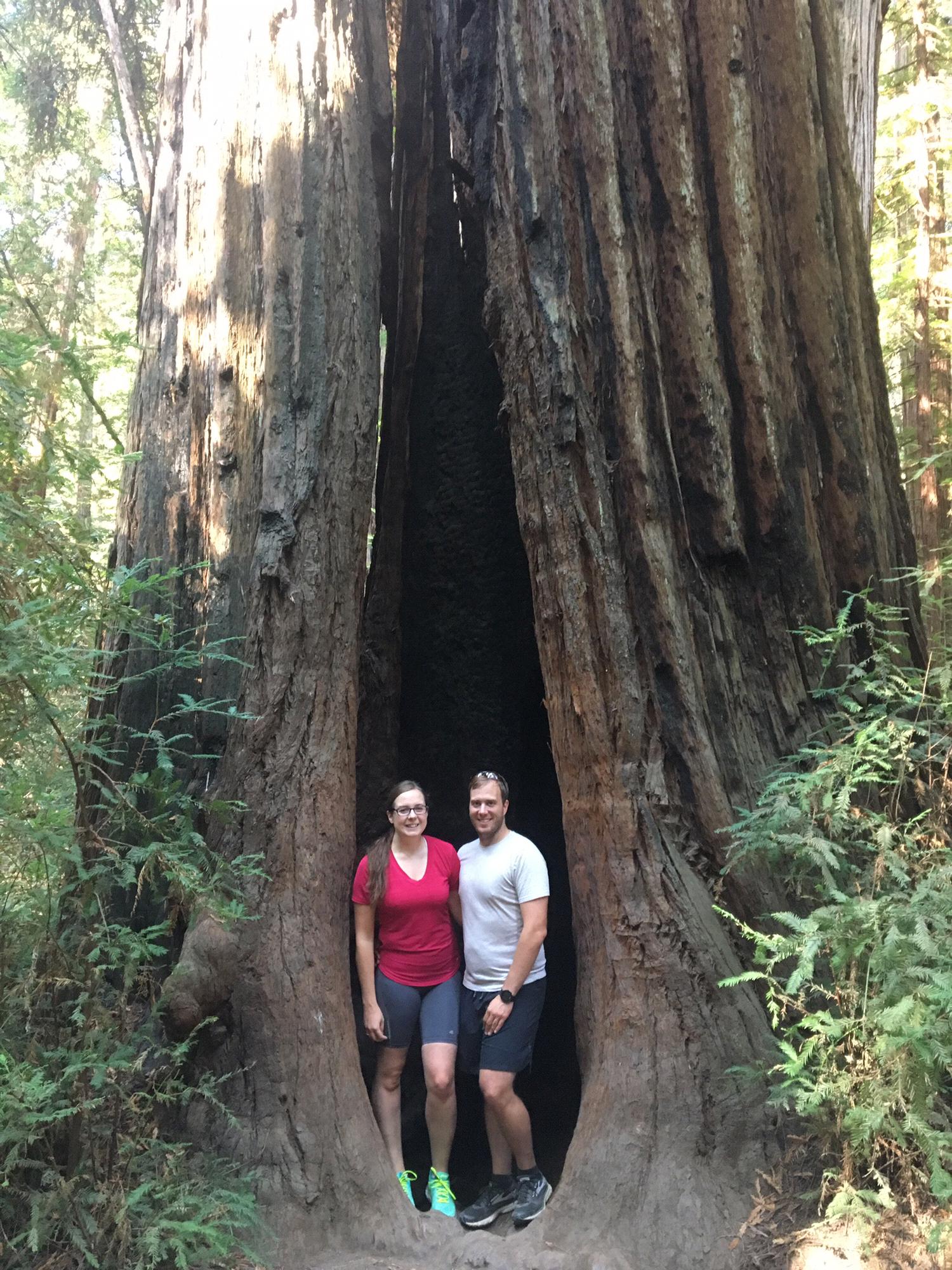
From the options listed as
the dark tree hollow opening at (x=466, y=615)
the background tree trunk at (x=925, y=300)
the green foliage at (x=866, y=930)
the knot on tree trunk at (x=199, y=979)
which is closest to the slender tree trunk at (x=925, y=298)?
the background tree trunk at (x=925, y=300)

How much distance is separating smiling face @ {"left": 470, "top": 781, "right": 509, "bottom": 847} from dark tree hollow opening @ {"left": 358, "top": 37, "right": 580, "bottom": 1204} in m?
1.54

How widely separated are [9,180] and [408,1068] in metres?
5.87

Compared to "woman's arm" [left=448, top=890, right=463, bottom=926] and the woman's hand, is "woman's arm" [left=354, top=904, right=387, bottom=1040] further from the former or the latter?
"woman's arm" [left=448, top=890, right=463, bottom=926]

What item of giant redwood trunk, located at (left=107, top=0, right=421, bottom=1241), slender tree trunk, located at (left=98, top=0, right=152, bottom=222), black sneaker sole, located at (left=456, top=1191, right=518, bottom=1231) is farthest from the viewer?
slender tree trunk, located at (left=98, top=0, right=152, bottom=222)

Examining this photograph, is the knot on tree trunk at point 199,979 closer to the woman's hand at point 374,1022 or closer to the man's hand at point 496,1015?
the woman's hand at point 374,1022

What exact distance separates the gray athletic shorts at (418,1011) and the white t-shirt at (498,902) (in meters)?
0.14

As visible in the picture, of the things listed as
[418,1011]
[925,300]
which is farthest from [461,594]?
[925,300]

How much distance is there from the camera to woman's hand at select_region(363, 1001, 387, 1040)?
177 inches

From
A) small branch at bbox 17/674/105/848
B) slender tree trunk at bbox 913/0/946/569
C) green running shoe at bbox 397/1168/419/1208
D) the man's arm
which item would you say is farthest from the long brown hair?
slender tree trunk at bbox 913/0/946/569

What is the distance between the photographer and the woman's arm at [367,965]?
451 cm

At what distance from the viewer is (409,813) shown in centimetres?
459

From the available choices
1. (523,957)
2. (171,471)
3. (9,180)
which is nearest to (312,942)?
(523,957)

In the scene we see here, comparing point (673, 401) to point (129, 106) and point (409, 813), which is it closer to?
point (409, 813)

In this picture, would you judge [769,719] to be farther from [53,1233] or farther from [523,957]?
[53,1233]
